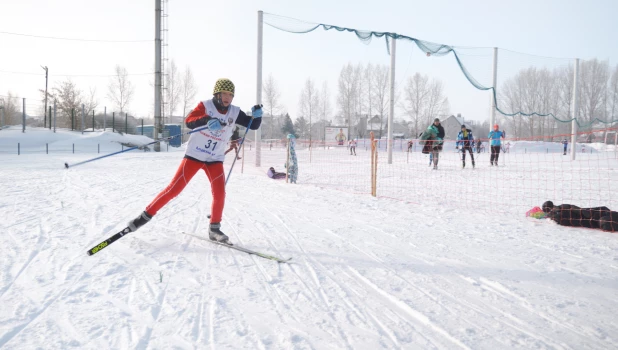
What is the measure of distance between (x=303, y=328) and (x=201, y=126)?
2.50 metres

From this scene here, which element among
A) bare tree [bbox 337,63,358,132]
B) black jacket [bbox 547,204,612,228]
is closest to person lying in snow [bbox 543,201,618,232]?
black jacket [bbox 547,204,612,228]

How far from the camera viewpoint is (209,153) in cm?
418

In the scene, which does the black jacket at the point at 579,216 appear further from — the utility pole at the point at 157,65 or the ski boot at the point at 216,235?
the utility pole at the point at 157,65

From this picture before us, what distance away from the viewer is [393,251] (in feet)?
13.1

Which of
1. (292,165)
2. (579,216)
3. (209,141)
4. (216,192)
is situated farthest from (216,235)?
(292,165)

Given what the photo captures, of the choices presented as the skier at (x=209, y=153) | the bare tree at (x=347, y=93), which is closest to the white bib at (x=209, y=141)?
the skier at (x=209, y=153)

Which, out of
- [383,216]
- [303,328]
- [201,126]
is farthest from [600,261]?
[201,126]

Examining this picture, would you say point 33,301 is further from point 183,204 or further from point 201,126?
point 183,204

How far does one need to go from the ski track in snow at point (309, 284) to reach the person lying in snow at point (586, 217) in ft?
0.72

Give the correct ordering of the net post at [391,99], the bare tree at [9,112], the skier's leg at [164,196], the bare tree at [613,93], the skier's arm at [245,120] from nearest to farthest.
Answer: the skier's leg at [164,196], the skier's arm at [245,120], the net post at [391,99], the bare tree at [9,112], the bare tree at [613,93]

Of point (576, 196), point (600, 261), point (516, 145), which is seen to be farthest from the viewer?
point (516, 145)

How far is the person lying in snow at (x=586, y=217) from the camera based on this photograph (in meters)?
5.00

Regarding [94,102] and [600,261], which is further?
[94,102]

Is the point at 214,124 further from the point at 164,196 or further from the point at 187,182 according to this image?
the point at 164,196
